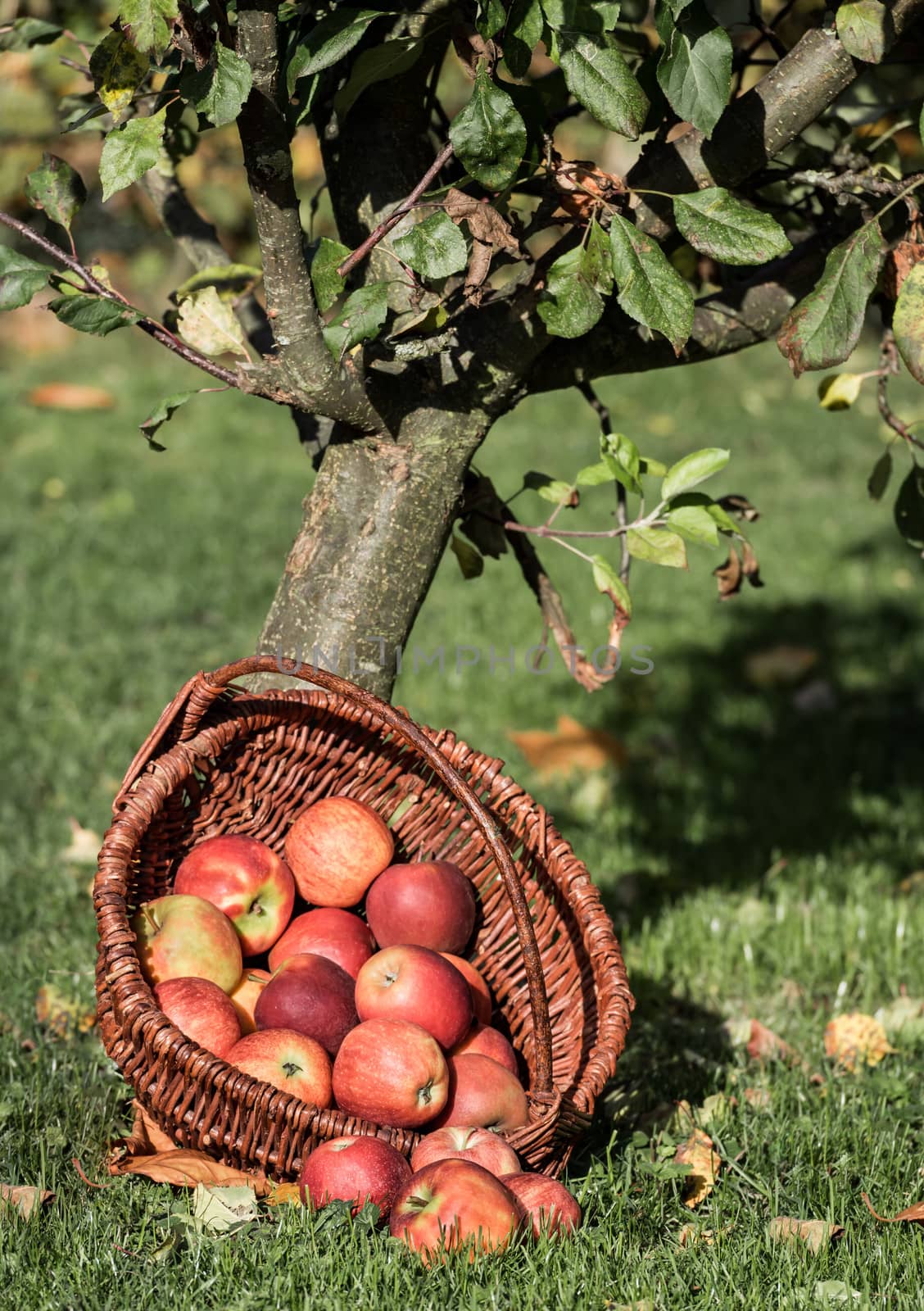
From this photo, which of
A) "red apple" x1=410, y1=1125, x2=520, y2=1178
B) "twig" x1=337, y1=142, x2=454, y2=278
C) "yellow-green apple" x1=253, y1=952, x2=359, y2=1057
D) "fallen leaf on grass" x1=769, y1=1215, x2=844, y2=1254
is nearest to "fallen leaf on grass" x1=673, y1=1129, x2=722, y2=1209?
"fallen leaf on grass" x1=769, y1=1215, x2=844, y2=1254

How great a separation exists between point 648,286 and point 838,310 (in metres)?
0.29

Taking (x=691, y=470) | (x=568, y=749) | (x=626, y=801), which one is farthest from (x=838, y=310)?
(x=568, y=749)

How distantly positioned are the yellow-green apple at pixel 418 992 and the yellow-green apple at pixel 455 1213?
0.27 meters

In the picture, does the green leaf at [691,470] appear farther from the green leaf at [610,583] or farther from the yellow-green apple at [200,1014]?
the yellow-green apple at [200,1014]

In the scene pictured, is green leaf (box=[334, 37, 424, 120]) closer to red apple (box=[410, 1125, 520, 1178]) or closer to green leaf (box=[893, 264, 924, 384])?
green leaf (box=[893, 264, 924, 384])

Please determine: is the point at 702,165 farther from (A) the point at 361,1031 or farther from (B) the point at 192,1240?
(B) the point at 192,1240

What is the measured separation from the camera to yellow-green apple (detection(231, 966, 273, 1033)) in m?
1.97

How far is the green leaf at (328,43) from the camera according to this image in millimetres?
1612

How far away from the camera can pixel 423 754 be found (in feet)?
6.18

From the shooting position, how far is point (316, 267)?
1797 millimetres

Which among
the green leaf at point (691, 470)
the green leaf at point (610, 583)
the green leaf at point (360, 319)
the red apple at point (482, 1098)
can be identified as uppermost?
the green leaf at point (360, 319)

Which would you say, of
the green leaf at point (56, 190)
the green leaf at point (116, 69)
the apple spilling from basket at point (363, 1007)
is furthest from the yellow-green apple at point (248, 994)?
the green leaf at point (116, 69)

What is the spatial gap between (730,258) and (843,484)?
16.0ft

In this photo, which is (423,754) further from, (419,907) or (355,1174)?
(355,1174)
